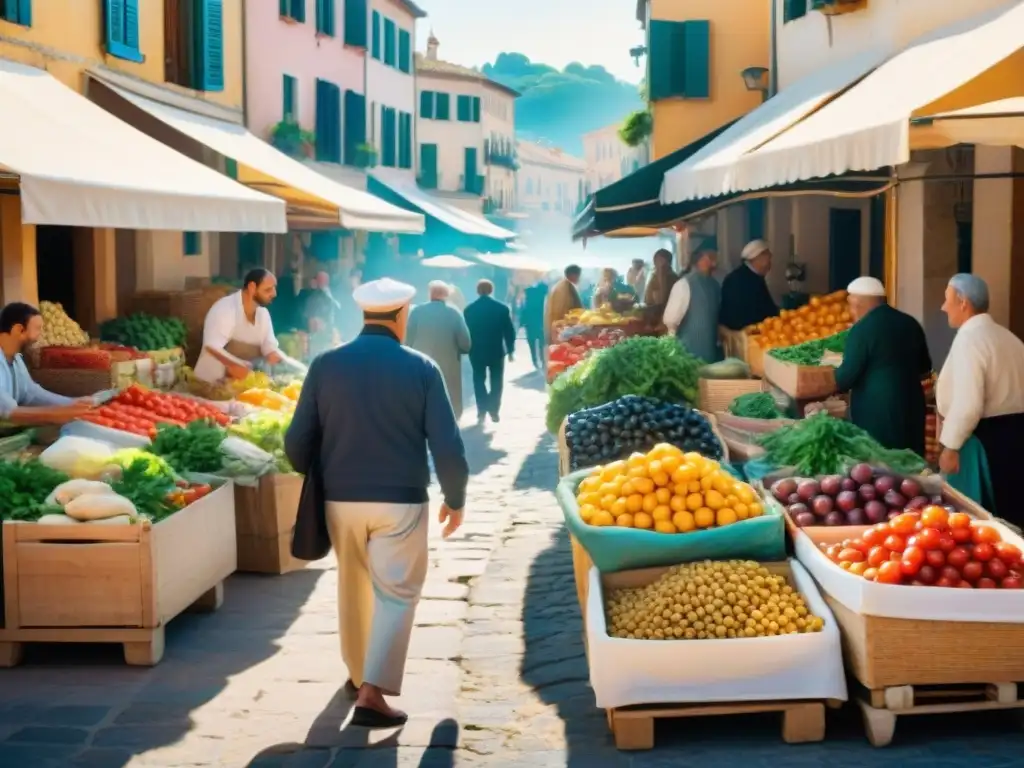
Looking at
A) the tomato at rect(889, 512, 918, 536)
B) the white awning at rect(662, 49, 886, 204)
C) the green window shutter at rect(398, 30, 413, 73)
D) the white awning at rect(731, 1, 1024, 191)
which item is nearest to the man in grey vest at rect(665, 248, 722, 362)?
the white awning at rect(662, 49, 886, 204)

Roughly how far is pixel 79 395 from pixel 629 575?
6.50 meters

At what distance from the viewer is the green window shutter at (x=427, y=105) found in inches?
2239

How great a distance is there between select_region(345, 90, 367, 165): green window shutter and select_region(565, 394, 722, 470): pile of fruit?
23094mm

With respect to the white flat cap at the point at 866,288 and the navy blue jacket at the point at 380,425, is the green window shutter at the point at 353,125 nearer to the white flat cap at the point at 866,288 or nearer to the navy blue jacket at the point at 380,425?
the white flat cap at the point at 866,288

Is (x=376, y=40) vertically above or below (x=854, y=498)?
above

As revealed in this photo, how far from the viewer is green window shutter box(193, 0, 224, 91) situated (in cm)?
1858

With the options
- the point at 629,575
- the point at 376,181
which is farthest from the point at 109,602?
the point at 376,181

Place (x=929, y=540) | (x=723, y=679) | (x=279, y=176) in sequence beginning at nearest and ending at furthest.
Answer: (x=723, y=679)
(x=929, y=540)
(x=279, y=176)

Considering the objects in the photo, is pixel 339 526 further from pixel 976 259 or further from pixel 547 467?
pixel 547 467

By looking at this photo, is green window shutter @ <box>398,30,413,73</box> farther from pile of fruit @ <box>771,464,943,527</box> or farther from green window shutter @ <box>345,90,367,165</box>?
pile of fruit @ <box>771,464,943,527</box>

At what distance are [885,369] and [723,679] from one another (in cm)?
332

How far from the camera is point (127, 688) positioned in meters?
6.71

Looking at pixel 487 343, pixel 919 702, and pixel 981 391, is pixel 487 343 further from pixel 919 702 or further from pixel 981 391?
pixel 919 702

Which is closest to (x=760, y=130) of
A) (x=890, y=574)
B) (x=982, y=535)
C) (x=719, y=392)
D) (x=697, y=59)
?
(x=719, y=392)
